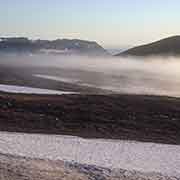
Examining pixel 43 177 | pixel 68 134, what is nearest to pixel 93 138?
pixel 68 134

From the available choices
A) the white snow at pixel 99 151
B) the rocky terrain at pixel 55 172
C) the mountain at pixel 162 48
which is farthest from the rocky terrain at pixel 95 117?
the mountain at pixel 162 48

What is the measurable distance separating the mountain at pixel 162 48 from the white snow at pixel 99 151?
303 ft

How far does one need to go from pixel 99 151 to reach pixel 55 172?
378cm

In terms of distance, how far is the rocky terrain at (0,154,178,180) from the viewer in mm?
10945

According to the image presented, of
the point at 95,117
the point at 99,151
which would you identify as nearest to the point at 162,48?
the point at 95,117

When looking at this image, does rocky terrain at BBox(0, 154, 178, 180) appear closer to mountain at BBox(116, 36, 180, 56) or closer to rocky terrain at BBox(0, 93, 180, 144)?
rocky terrain at BBox(0, 93, 180, 144)

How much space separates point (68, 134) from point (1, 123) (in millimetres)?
3654

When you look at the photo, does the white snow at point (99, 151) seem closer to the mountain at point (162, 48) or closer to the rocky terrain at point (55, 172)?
the rocky terrain at point (55, 172)

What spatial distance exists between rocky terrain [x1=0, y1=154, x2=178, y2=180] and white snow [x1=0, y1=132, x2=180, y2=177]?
609 millimetres

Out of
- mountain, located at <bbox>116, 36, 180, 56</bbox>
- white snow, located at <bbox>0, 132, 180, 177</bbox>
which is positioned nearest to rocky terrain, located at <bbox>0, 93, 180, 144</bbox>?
white snow, located at <bbox>0, 132, 180, 177</bbox>

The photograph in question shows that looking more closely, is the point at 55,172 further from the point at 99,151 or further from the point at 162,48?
the point at 162,48

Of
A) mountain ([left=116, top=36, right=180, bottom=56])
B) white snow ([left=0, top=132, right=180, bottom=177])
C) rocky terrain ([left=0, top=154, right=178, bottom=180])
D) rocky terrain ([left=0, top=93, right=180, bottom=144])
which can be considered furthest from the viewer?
mountain ([left=116, top=36, right=180, bottom=56])

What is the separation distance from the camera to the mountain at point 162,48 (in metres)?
110

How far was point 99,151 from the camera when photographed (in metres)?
15.1
